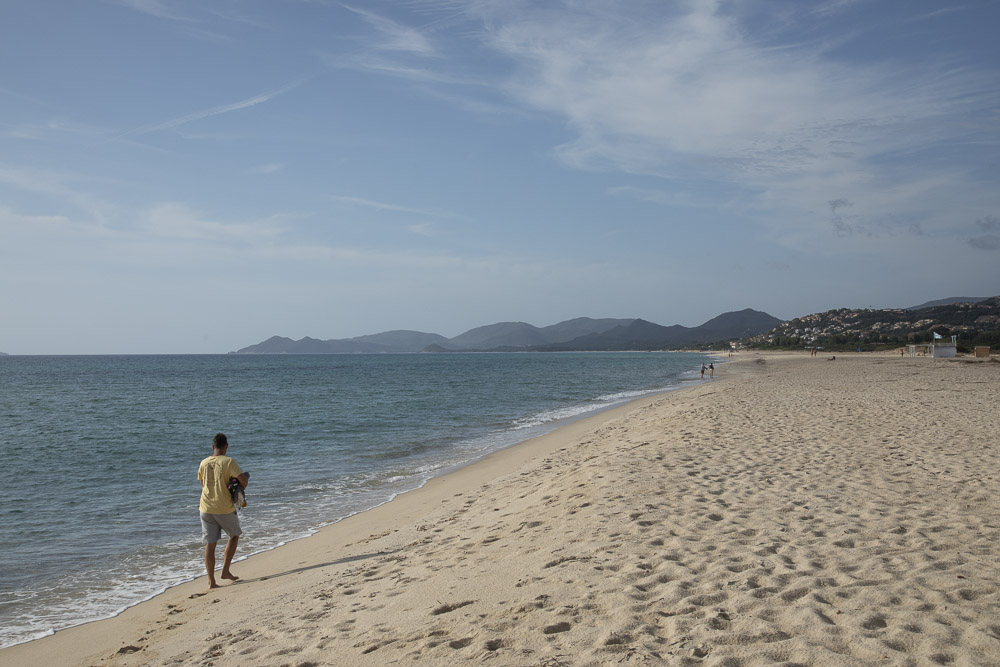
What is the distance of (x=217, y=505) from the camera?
7.14 m

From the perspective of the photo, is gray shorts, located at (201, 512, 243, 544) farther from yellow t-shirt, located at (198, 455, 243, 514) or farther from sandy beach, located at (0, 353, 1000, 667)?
sandy beach, located at (0, 353, 1000, 667)

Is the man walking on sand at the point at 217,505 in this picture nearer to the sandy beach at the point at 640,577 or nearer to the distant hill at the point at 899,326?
the sandy beach at the point at 640,577

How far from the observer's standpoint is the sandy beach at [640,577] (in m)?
3.81

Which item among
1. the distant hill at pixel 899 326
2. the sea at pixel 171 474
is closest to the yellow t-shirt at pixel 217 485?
the sea at pixel 171 474

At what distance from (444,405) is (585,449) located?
18.1 meters

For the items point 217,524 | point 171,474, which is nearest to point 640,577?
point 217,524

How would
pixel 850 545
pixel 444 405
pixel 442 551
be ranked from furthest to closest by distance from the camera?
pixel 444 405 → pixel 442 551 → pixel 850 545

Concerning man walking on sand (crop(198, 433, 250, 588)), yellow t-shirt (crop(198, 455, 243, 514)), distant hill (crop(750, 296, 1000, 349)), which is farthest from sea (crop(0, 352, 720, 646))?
distant hill (crop(750, 296, 1000, 349))

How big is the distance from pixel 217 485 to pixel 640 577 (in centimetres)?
500

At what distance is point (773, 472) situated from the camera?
28.4ft

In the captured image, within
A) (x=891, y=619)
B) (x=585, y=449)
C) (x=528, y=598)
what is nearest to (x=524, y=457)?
(x=585, y=449)

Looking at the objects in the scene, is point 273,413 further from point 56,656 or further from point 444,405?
point 56,656

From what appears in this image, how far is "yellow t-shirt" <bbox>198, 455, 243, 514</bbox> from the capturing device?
711 cm

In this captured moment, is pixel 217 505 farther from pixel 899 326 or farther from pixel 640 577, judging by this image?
pixel 899 326
